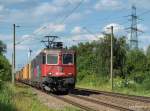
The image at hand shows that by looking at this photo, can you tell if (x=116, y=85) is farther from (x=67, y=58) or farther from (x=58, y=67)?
(x=58, y=67)

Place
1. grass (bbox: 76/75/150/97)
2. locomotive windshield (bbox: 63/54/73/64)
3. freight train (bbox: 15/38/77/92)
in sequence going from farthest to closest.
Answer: grass (bbox: 76/75/150/97), locomotive windshield (bbox: 63/54/73/64), freight train (bbox: 15/38/77/92)

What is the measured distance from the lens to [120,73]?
63.8 m

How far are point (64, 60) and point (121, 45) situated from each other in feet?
107

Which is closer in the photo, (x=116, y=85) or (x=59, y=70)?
(x=59, y=70)

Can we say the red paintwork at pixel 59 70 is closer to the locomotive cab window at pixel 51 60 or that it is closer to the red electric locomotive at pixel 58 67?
the red electric locomotive at pixel 58 67

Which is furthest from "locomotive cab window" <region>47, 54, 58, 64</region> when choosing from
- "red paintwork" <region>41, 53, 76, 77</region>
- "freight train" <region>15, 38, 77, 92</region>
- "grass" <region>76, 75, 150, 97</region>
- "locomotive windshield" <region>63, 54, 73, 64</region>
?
"grass" <region>76, 75, 150, 97</region>

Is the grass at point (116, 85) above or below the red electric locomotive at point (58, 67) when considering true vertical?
below

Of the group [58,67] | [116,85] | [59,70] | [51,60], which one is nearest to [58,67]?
[58,67]

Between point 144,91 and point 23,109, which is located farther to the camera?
point 144,91

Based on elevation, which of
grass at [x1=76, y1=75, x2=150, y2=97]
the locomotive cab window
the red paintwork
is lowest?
grass at [x1=76, y1=75, x2=150, y2=97]

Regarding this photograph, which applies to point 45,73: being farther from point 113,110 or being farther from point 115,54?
point 115,54

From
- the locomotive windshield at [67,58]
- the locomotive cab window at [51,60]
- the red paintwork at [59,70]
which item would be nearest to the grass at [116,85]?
the red paintwork at [59,70]

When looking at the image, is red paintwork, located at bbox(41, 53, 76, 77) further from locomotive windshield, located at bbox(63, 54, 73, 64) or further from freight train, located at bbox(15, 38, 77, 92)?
locomotive windshield, located at bbox(63, 54, 73, 64)

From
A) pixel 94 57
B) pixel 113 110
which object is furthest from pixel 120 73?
pixel 113 110
